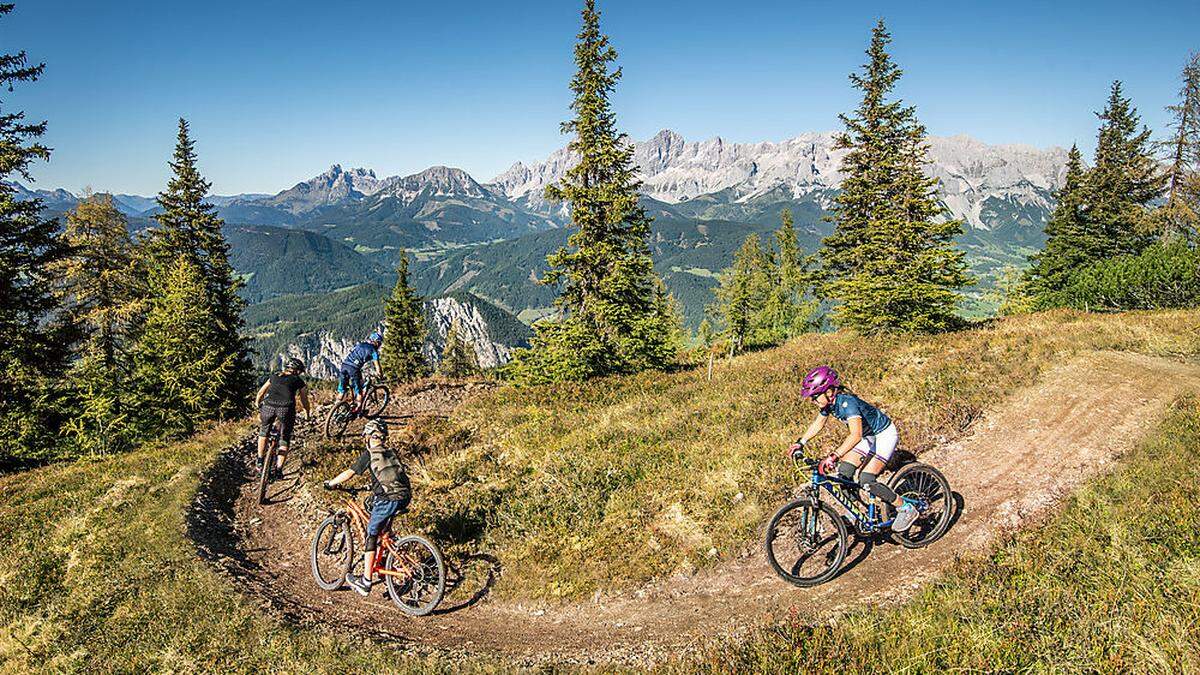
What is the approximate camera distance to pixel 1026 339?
1888 cm

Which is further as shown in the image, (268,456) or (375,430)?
(268,456)

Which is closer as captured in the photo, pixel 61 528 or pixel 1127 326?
pixel 61 528

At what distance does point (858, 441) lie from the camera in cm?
805

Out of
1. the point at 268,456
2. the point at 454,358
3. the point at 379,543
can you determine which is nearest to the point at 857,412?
the point at 379,543

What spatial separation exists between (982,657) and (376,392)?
17.1 metres

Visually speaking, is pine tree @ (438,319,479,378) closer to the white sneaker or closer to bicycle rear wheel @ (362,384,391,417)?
bicycle rear wheel @ (362,384,391,417)

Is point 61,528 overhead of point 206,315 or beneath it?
beneath

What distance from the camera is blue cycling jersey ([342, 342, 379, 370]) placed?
1559 cm

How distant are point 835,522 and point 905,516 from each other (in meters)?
1.09

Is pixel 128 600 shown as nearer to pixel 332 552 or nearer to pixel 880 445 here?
pixel 332 552

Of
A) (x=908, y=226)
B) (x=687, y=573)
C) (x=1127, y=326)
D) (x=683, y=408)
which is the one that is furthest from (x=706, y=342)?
(x=687, y=573)

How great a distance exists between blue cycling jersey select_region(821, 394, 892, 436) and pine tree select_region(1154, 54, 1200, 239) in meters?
40.9

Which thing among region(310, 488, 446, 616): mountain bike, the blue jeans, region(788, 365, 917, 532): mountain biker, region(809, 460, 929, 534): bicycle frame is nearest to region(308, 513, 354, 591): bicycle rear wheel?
region(310, 488, 446, 616): mountain bike

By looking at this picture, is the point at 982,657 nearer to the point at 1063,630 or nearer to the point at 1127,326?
the point at 1063,630
